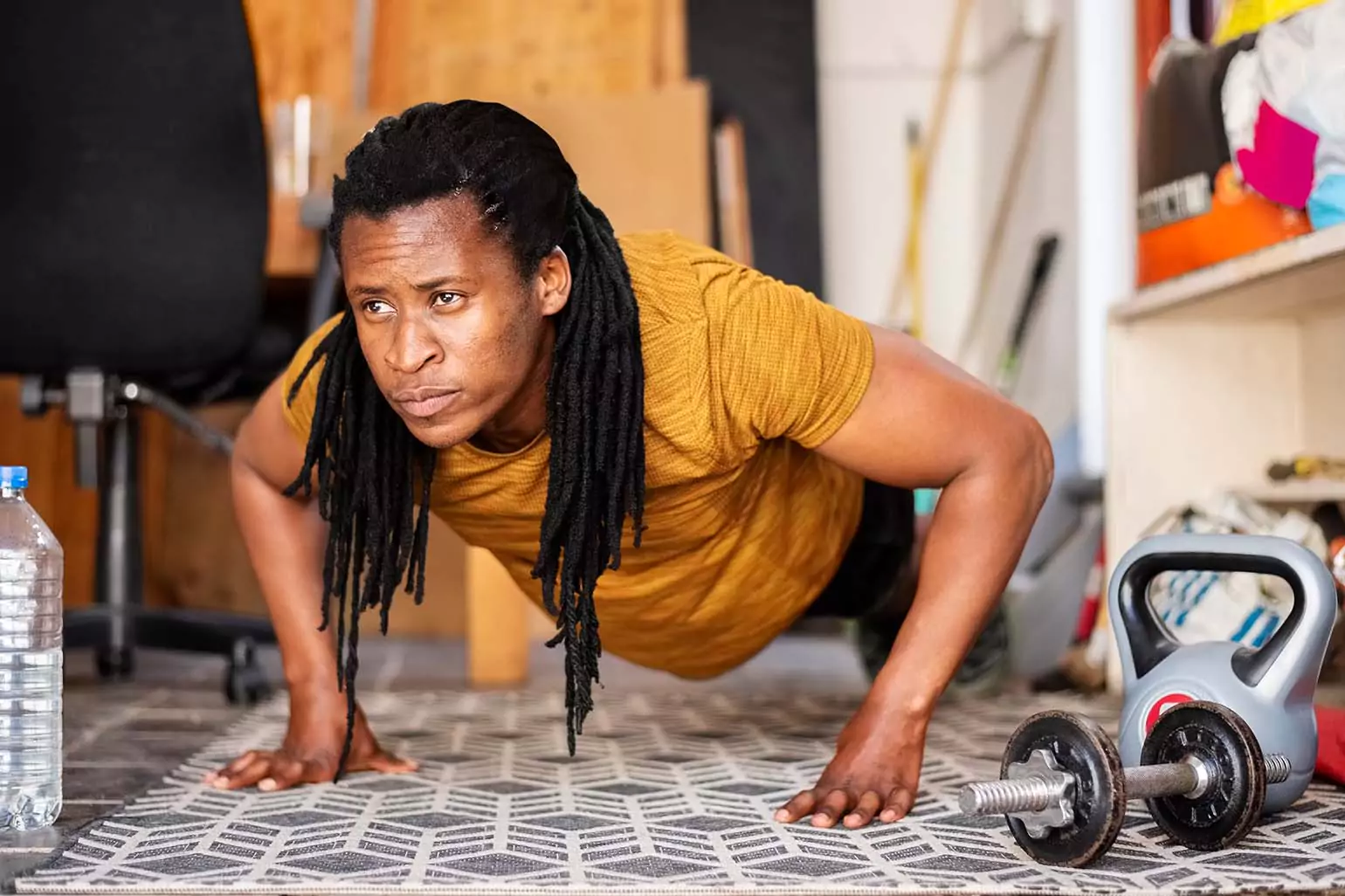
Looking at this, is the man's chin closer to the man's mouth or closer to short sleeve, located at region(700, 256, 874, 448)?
the man's mouth

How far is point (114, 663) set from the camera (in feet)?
7.92

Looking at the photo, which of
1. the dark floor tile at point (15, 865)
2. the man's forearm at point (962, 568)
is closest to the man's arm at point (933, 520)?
the man's forearm at point (962, 568)

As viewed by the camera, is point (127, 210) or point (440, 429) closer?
point (440, 429)

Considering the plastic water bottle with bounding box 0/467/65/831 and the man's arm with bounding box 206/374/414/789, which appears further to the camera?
the man's arm with bounding box 206/374/414/789

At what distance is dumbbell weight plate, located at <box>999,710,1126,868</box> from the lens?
1054 mm

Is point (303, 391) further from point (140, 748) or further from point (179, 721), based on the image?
point (179, 721)

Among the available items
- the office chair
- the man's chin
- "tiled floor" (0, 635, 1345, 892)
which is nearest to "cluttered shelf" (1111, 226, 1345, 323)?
"tiled floor" (0, 635, 1345, 892)

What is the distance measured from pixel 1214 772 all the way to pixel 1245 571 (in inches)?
10.6

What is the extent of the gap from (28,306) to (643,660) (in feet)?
3.71

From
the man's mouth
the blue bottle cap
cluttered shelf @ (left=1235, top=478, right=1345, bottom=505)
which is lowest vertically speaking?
cluttered shelf @ (left=1235, top=478, right=1345, bottom=505)

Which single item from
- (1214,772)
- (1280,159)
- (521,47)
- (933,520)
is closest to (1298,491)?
(1280,159)

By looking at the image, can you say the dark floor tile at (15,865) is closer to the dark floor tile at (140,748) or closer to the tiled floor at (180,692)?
the tiled floor at (180,692)

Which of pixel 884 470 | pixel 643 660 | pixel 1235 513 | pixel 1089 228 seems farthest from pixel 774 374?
pixel 1089 228

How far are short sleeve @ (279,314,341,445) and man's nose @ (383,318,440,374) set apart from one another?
248 millimetres
